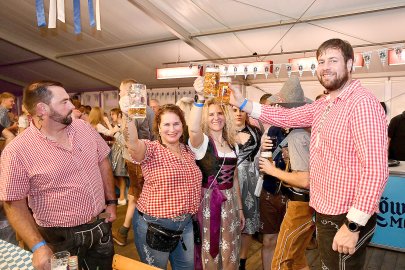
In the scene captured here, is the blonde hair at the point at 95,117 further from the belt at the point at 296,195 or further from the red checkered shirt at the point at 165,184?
the belt at the point at 296,195

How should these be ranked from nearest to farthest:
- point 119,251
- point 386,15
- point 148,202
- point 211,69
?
1. point 211,69
2. point 148,202
3. point 119,251
4. point 386,15

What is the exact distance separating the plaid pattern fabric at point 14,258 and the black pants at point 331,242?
1.37 metres

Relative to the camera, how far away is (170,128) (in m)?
1.83

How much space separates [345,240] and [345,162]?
1.11 ft

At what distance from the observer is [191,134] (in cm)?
190

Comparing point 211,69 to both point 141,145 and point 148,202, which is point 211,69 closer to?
point 141,145

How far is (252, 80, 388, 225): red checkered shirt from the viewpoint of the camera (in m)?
1.27

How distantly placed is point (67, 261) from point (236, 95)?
128 centimetres

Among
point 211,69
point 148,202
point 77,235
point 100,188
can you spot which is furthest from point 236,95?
point 77,235

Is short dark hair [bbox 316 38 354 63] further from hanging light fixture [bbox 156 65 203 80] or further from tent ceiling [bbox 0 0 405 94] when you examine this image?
hanging light fixture [bbox 156 65 203 80]

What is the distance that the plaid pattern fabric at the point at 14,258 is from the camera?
138 centimetres

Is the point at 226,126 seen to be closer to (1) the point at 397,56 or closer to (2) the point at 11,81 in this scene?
(1) the point at 397,56

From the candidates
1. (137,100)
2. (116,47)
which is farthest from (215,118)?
(116,47)

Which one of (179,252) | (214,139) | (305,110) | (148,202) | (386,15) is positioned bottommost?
(179,252)
